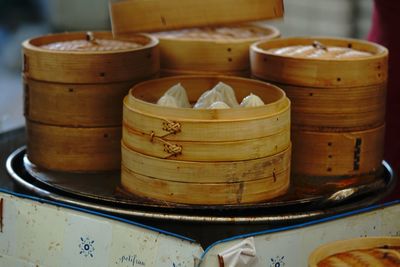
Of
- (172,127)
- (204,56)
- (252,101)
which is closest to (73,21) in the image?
(204,56)

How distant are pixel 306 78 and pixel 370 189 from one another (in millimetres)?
509

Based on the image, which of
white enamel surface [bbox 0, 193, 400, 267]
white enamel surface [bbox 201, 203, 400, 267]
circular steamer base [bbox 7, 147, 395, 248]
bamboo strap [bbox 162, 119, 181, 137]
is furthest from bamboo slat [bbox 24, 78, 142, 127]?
white enamel surface [bbox 201, 203, 400, 267]

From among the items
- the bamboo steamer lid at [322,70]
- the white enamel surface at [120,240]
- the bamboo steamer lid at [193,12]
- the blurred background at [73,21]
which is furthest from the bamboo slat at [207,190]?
the blurred background at [73,21]

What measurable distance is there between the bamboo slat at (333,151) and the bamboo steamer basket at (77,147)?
0.75m

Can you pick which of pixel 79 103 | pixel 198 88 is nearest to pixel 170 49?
pixel 198 88

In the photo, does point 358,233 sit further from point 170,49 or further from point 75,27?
point 75,27

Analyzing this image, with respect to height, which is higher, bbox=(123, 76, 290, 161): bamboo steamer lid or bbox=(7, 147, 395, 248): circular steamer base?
bbox=(123, 76, 290, 161): bamboo steamer lid

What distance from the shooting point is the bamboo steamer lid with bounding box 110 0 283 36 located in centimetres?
281

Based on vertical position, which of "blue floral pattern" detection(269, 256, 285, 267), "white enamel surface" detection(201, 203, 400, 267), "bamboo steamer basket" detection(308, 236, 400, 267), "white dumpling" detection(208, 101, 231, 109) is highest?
"white dumpling" detection(208, 101, 231, 109)

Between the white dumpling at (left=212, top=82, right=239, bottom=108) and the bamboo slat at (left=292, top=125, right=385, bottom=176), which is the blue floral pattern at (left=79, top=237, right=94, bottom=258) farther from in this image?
the bamboo slat at (left=292, top=125, right=385, bottom=176)

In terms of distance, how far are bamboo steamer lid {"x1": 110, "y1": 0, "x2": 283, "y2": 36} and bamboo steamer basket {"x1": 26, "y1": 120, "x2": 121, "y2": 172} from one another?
1.65 feet

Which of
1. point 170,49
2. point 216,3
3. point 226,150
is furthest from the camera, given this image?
point 170,49

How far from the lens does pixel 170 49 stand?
336cm

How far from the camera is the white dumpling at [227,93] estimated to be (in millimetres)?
2865
